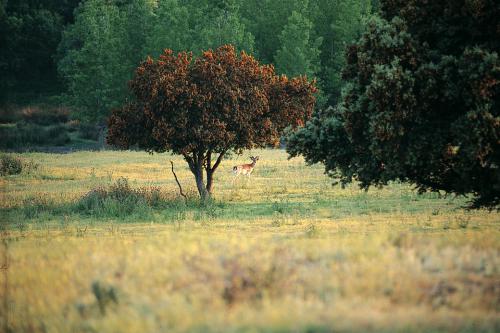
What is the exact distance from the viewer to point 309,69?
274 ft

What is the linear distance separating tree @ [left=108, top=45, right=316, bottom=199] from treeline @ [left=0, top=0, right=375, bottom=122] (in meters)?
40.4

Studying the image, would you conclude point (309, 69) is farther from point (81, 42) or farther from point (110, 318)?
point (110, 318)

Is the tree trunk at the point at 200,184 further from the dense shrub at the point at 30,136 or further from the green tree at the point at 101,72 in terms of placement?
the green tree at the point at 101,72

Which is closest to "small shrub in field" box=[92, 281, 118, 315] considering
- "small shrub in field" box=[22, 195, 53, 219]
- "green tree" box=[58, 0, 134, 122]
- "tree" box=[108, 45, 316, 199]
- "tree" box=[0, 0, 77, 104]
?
"small shrub in field" box=[22, 195, 53, 219]

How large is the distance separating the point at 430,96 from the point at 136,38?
66016 millimetres

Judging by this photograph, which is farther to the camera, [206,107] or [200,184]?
[200,184]

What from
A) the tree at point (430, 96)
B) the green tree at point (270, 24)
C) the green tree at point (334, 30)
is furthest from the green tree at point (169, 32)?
the tree at point (430, 96)

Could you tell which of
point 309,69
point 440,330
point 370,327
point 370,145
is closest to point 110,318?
point 370,327

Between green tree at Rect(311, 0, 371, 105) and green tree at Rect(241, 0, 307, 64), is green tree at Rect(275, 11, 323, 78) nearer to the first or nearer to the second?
green tree at Rect(311, 0, 371, 105)

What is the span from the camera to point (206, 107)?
33469 mm

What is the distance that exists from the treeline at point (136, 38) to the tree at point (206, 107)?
40377mm

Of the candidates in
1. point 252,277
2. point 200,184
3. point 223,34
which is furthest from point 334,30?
point 252,277

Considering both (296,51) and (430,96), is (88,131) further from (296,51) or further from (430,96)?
(430,96)

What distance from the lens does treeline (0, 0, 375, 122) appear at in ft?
251
